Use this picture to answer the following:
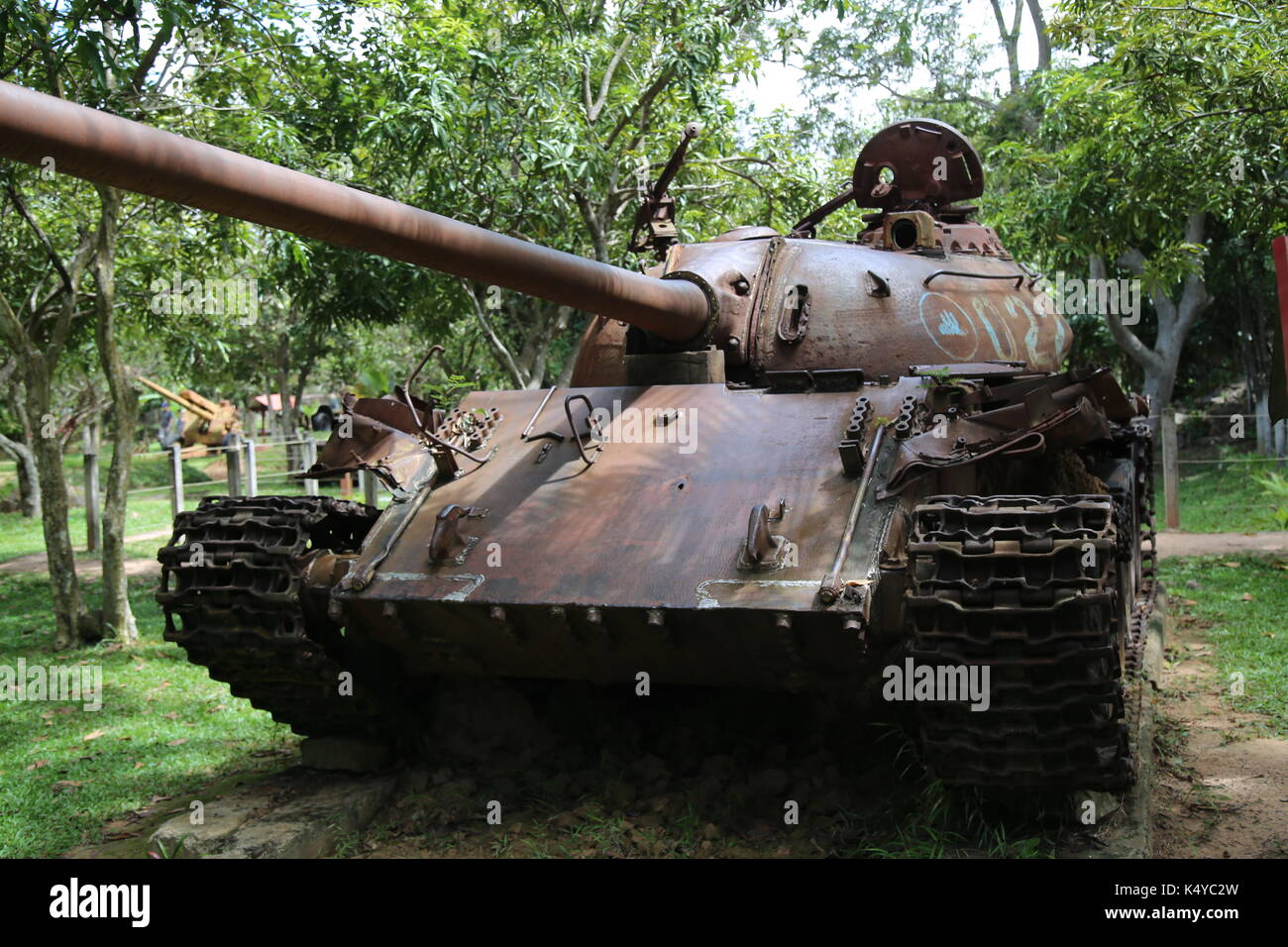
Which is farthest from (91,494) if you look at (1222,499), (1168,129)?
(1222,499)

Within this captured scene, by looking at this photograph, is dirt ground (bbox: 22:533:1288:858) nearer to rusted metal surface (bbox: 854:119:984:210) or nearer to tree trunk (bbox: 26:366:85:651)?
rusted metal surface (bbox: 854:119:984:210)

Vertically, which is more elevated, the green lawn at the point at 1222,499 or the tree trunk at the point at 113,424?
the tree trunk at the point at 113,424

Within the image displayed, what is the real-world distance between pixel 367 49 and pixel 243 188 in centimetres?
708

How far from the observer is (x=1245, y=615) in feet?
32.1

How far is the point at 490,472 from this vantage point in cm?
615

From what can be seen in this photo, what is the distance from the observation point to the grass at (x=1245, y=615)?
7547mm

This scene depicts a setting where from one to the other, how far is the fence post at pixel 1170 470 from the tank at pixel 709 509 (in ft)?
25.4

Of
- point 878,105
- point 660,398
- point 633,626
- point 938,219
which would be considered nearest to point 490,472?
point 660,398

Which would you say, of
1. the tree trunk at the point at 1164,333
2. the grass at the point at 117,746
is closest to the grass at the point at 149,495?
the grass at the point at 117,746

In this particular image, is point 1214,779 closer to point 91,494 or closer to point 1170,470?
point 1170,470

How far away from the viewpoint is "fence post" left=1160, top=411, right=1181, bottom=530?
47.6 ft

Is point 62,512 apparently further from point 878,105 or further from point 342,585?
point 878,105

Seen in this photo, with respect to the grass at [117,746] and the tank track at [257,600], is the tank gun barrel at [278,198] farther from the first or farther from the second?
the grass at [117,746]

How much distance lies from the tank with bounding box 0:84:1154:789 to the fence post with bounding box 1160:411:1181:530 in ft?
25.4
